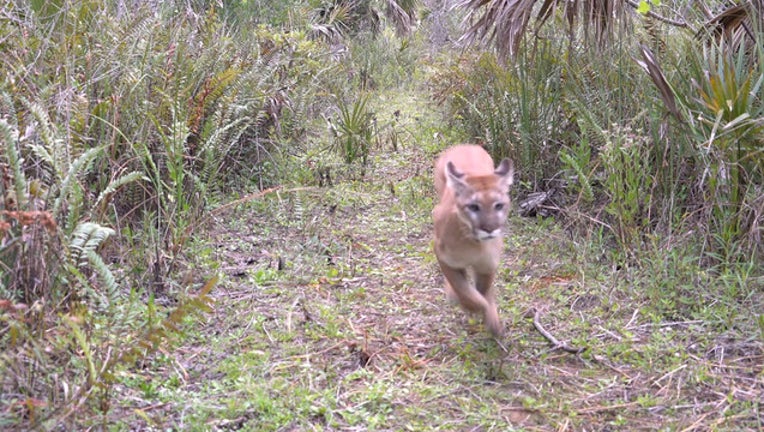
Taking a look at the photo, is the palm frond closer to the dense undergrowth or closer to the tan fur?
the dense undergrowth

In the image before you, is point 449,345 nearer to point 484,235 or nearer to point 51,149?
point 484,235

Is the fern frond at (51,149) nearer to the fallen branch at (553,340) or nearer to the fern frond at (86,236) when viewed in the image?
the fern frond at (86,236)

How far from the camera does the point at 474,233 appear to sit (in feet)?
13.6

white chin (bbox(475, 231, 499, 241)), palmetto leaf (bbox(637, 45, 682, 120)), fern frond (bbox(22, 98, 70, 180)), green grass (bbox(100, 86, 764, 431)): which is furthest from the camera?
palmetto leaf (bbox(637, 45, 682, 120))

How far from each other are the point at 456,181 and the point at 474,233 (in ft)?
1.23

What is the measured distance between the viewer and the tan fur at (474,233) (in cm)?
416

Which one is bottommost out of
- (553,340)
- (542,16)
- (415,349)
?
(415,349)

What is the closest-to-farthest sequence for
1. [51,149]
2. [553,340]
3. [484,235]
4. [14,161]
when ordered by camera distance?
[14,161] → [51,149] → [484,235] → [553,340]

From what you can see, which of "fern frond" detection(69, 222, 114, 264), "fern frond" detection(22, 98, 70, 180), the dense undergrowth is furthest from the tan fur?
"fern frond" detection(22, 98, 70, 180)

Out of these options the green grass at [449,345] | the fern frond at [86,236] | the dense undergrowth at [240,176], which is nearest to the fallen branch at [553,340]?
the green grass at [449,345]

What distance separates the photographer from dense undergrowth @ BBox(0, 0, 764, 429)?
3.51 m

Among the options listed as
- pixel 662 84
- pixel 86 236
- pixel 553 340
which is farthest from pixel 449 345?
pixel 662 84

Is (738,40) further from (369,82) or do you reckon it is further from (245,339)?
(369,82)

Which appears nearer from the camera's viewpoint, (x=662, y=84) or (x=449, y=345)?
(x=449, y=345)
